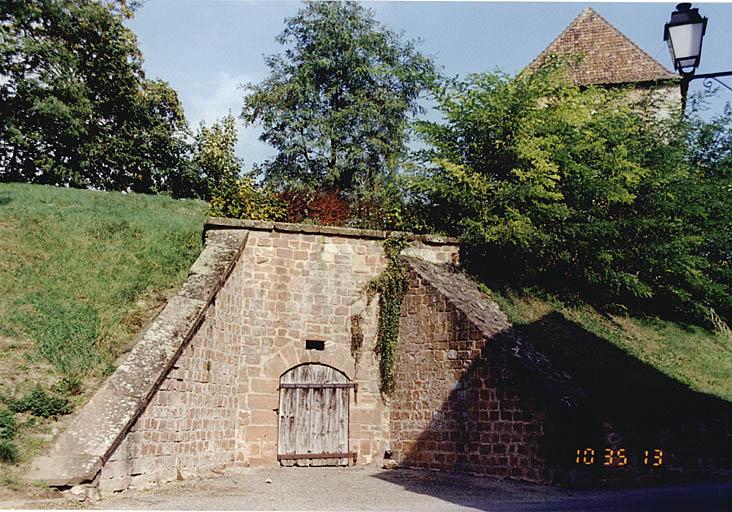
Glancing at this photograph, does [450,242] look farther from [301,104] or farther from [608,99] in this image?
[301,104]

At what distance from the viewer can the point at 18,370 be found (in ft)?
33.0

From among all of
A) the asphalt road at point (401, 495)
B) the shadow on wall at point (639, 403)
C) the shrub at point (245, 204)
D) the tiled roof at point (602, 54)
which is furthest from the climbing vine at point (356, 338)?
the tiled roof at point (602, 54)

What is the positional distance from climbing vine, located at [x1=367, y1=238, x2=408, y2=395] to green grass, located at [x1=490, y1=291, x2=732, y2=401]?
2.13m

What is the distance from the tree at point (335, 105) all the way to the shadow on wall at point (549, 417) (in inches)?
738

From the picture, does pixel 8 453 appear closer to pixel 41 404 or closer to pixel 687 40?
pixel 41 404

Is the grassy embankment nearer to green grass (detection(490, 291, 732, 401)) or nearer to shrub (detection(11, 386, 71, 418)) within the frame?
shrub (detection(11, 386, 71, 418))

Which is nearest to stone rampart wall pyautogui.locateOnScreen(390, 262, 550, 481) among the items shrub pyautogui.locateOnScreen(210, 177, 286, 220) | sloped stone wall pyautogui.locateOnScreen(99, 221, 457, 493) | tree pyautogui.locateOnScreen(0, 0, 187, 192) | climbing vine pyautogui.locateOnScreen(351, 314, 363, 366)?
sloped stone wall pyautogui.locateOnScreen(99, 221, 457, 493)

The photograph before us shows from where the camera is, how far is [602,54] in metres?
28.4

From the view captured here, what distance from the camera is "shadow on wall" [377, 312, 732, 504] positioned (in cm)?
1067

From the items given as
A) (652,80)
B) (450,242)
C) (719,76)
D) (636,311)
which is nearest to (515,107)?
(450,242)

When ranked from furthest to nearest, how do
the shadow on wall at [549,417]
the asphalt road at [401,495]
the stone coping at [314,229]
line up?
the stone coping at [314,229], the shadow on wall at [549,417], the asphalt road at [401,495]

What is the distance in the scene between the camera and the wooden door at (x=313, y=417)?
1303 centimetres

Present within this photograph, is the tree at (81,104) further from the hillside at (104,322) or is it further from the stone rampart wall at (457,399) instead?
the stone rampart wall at (457,399)

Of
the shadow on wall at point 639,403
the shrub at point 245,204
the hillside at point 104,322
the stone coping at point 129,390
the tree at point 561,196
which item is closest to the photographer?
the stone coping at point 129,390
